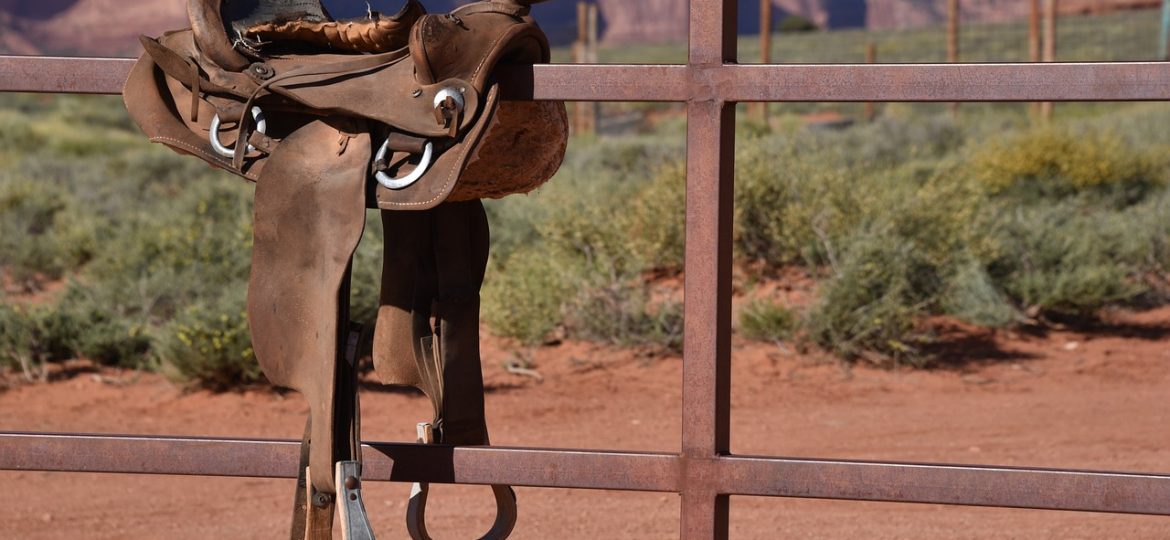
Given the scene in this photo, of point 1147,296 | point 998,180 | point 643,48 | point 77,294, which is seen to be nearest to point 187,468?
point 77,294

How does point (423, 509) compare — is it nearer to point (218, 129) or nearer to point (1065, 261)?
point (218, 129)

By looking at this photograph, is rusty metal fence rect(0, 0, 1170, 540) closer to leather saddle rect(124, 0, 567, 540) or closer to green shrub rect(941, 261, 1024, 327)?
leather saddle rect(124, 0, 567, 540)

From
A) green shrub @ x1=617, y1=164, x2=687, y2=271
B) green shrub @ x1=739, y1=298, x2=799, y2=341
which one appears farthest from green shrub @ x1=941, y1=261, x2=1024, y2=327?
green shrub @ x1=617, y1=164, x2=687, y2=271

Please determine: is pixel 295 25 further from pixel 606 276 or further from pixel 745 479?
pixel 606 276

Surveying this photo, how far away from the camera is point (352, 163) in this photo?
7.06 feet

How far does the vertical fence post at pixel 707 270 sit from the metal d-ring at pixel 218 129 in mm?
755

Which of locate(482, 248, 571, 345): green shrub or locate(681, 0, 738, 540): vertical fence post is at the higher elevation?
locate(681, 0, 738, 540): vertical fence post

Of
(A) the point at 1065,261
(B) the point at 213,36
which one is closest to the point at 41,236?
(A) the point at 1065,261

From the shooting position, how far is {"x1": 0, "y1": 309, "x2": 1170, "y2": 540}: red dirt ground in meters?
4.04

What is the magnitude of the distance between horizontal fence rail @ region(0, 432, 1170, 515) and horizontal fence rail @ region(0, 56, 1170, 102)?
57cm

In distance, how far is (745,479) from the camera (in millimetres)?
2066

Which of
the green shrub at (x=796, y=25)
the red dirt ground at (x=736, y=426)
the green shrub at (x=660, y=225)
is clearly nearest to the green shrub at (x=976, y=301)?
the red dirt ground at (x=736, y=426)

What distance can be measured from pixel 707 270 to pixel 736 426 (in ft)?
11.9

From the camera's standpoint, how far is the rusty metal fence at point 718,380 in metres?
1.96
